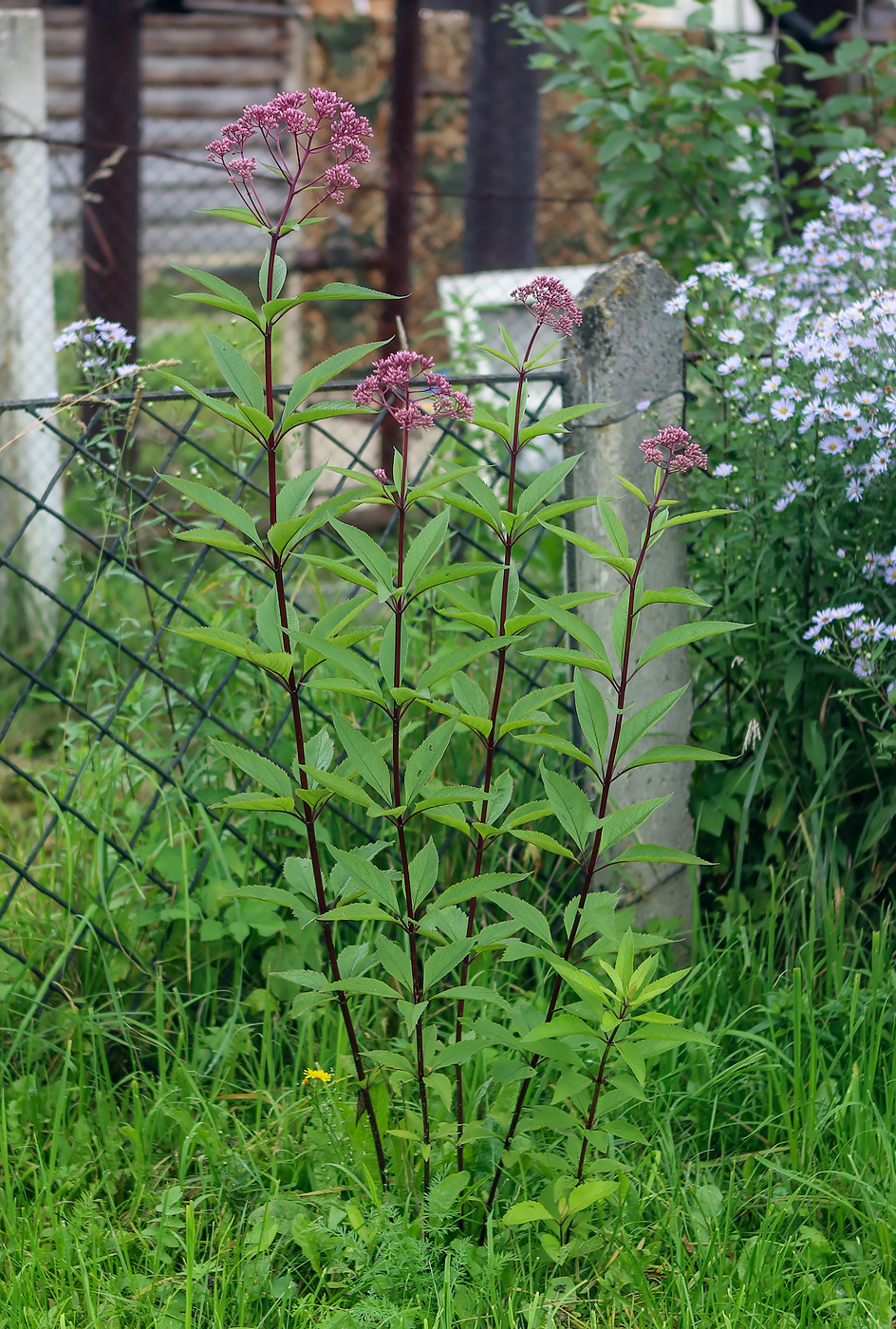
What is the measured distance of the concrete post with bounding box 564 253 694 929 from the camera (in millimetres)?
2270

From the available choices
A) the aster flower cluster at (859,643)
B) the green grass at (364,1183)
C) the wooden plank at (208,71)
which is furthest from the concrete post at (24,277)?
the wooden plank at (208,71)

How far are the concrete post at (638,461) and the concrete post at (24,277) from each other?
2.71m

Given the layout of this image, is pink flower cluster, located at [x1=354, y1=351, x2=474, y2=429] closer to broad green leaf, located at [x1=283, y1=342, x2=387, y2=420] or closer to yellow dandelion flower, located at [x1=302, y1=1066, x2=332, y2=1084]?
broad green leaf, located at [x1=283, y1=342, x2=387, y2=420]

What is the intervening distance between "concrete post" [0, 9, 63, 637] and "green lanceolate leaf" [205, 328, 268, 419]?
3201 mm

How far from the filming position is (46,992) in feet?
7.21

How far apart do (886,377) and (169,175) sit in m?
8.28

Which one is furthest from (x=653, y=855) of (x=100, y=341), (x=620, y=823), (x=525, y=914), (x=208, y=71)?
(x=208, y=71)

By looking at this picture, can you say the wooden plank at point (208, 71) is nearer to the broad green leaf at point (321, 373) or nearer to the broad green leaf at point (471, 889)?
the broad green leaf at point (321, 373)

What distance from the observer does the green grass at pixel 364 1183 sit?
1.60m

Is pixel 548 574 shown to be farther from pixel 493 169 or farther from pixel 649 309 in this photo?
pixel 493 169

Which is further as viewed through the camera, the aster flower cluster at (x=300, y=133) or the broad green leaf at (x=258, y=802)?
the broad green leaf at (x=258, y=802)

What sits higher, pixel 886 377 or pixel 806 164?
pixel 806 164

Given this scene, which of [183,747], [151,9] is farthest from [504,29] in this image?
[183,747]

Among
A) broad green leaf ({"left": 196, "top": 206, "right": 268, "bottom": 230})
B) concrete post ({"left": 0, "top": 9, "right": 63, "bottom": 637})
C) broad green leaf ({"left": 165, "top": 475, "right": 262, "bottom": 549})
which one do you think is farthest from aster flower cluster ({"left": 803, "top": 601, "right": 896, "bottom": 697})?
concrete post ({"left": 0, "top": 9, "right": 63, "bottom": 637})
